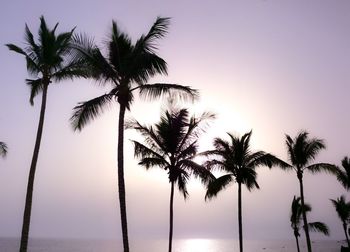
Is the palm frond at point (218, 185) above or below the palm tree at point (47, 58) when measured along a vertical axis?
below

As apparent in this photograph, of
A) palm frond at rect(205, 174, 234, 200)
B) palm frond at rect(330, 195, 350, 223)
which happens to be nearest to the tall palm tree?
palm frond at rect(205, 174, 234, 200)

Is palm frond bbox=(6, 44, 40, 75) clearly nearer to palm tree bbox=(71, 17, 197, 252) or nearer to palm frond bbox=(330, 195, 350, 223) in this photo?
palm tree bbox=(71, 17, 197, 252)

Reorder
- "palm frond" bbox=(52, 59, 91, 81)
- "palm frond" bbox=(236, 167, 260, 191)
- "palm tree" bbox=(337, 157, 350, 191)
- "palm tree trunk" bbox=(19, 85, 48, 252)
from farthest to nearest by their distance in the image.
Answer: "palm tree" bbox=(337, 157, 350, 191)
"palm frond" bbox=(236, 167, 260, 191)
"palm frond" bbox=(52, 59, 91, 81)
"palm tree trunk" bbox=(19, 85, 48, 252)

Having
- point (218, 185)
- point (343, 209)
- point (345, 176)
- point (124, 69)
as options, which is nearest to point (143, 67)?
point (124, 69)

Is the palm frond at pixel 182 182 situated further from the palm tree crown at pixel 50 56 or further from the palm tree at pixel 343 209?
the palm tree at pixel 343 209

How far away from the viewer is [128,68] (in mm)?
18328

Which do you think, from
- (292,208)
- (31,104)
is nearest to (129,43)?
(31,104)

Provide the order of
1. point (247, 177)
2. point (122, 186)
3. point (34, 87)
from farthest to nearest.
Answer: point (247, 177), point (34, 87), point (122, 186)

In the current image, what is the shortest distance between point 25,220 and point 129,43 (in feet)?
28.8

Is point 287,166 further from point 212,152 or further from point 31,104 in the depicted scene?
point 31,104

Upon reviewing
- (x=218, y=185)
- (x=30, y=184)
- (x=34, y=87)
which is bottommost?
(x=30, y=184)

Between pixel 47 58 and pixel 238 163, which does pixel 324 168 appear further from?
pixel 47 58

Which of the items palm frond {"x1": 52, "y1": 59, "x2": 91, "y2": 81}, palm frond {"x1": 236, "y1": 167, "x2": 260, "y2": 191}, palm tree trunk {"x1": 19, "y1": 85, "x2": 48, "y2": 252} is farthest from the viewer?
palm frond {"x1": 236, "y1": 167, "x2": 260, "y2": 191}

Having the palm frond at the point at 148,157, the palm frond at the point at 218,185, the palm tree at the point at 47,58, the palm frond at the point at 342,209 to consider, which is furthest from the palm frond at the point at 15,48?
the palm frond at the point at 342,209
